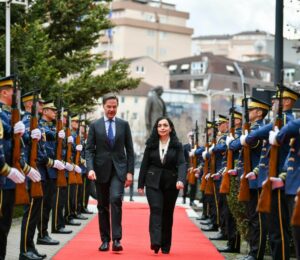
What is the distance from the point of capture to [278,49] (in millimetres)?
17922

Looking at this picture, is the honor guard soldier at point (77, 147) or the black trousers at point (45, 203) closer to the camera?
the black trousers at point (45, 203)

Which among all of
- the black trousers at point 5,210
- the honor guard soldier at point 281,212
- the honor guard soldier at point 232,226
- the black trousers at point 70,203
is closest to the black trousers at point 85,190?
the black trousers at point 70,203

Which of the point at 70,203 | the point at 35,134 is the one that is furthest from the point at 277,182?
the point at 70,203

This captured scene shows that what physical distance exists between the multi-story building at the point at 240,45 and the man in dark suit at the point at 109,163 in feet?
468

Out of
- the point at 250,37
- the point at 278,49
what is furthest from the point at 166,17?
the point at 278,49

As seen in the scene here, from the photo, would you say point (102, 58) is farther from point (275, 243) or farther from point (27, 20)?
point (275, 243)

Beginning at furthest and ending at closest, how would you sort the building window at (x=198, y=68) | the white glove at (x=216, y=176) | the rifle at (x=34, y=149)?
the building window at (x=198, y=68), the white glove at (x=216, y=176), the rifle at (x=34, y=149)

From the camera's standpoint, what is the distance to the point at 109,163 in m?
13.5

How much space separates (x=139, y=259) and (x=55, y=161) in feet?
6.54

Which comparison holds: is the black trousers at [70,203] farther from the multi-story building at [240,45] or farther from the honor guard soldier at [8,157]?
the multi-story building at [240,45]

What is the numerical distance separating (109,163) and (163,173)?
81 cm

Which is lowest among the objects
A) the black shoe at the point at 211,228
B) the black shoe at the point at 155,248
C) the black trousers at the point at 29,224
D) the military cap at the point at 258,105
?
the black shoe at the point at 211,228

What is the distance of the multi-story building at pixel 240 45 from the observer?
157500 mm

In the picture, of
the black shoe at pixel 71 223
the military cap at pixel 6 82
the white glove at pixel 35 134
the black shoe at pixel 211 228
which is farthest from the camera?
the black shoe at pixel 71 223
